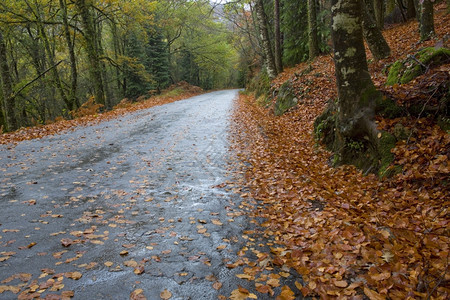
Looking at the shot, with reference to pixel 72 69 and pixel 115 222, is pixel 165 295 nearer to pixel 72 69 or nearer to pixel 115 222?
pixel 115 222

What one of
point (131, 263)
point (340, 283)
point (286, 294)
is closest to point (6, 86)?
point (131, 263)

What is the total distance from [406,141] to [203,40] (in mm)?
39713

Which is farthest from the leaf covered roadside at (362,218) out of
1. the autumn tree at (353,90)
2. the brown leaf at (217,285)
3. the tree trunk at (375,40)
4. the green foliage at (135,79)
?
the green foliage at (135,79)

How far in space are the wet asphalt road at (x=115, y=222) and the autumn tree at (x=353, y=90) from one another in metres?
2.76

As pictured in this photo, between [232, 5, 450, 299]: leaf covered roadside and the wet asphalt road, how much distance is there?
746 mm

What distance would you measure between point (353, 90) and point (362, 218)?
2.93 m

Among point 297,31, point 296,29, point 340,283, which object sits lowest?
point 340,283

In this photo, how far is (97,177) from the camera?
5.84 metres

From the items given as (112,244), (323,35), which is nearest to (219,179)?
(112,244)

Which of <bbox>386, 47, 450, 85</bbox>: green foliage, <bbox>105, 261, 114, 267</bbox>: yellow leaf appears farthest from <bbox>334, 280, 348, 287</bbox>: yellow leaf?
<bbox>386, 47, 450, 85</bbox>: green foliage

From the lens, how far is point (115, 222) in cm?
415

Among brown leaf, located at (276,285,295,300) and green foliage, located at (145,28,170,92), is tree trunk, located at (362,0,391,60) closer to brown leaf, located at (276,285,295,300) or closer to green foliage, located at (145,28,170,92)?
A: brown leaf, located at (276,285,295,300)

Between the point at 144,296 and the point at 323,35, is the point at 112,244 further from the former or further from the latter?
the point at 323,35

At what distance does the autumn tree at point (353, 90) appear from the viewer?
218 inches
